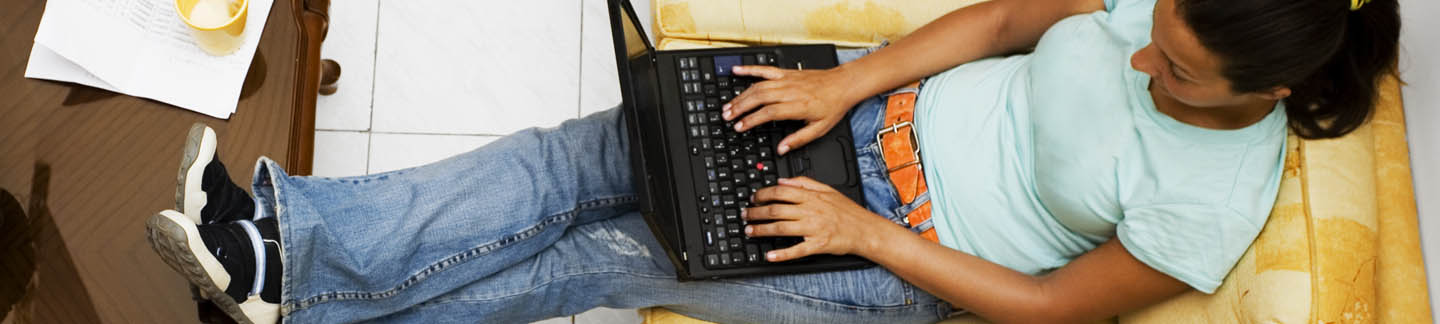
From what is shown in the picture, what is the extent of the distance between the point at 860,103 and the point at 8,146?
1.12 metres

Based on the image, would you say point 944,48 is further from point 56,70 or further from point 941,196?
point 56,70

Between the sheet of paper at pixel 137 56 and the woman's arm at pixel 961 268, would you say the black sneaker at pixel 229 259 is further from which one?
the woman's arm at pixel 961 268

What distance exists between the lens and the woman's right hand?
1.26m

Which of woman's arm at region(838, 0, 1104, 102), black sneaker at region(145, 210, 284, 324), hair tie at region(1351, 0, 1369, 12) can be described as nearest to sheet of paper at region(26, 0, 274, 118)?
black sneaker at region(145, 210, 284, 324)

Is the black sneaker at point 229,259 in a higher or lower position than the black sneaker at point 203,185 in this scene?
lower

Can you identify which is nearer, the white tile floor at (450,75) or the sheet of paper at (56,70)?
the sheet of paper at (56,70)

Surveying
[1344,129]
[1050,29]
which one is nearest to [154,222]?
[1050,29]

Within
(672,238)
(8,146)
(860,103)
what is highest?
(8,146)

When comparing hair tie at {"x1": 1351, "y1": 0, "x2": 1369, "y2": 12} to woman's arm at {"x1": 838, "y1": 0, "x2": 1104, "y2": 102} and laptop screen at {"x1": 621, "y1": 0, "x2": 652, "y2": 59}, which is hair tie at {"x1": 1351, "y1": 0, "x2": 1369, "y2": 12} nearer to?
woman's arm at {"x1": 838, "y1": 0, "x2": 1104, "y2": 102}

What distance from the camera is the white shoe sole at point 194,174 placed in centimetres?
110

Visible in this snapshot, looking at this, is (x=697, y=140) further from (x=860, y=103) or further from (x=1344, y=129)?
(x=1344, y=129)

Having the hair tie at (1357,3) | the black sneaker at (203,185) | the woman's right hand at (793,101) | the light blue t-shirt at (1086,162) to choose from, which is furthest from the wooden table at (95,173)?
the hair tie at (1357,3)

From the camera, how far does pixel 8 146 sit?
1242 mm

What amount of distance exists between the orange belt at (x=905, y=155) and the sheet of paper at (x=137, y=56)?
34.4 inches
